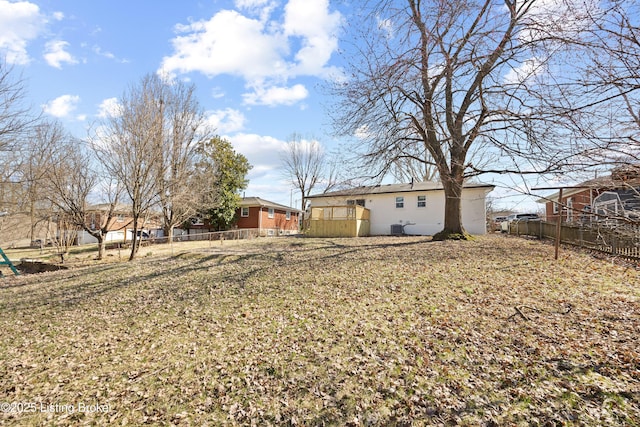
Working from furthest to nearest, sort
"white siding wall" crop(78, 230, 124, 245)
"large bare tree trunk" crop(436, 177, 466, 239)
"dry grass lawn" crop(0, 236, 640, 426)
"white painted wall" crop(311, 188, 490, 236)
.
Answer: "white siding wall" crop(78, 230, 124, 245)
"white painted wall" crop(311, 188, 490, 236)
"large bare tree trunk" crop(436, 177, 466, 239)
"dry grass lawn" crop(0, 236, 640, 426)

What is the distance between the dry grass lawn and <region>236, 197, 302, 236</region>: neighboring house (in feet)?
68.6

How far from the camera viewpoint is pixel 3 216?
15.3 meters

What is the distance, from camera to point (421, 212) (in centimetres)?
2219

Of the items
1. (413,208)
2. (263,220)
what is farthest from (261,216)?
(413,208)

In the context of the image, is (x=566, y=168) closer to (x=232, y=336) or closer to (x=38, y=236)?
(x=232, y=336)

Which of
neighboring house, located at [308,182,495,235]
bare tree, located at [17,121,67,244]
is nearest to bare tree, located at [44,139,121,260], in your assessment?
bare tree, located at [17,121,67,244]

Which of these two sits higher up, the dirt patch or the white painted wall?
the white painted wall

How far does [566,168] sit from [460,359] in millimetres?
2723

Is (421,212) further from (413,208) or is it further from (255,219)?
(255,219)

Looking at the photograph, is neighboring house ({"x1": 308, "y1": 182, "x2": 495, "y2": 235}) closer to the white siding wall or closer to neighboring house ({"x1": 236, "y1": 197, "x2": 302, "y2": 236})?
neighboring house ({"x1": 236, "y1": 197, "x2": 302, "y2": 236})

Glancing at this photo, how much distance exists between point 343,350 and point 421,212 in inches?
747

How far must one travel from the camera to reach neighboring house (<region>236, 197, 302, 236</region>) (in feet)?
98.1

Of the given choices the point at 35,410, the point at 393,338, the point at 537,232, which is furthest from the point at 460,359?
the point at 537,232

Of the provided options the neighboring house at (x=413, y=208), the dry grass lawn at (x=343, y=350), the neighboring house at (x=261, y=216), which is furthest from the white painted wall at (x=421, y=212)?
the dry grass lawn at (x=343, y=350)
